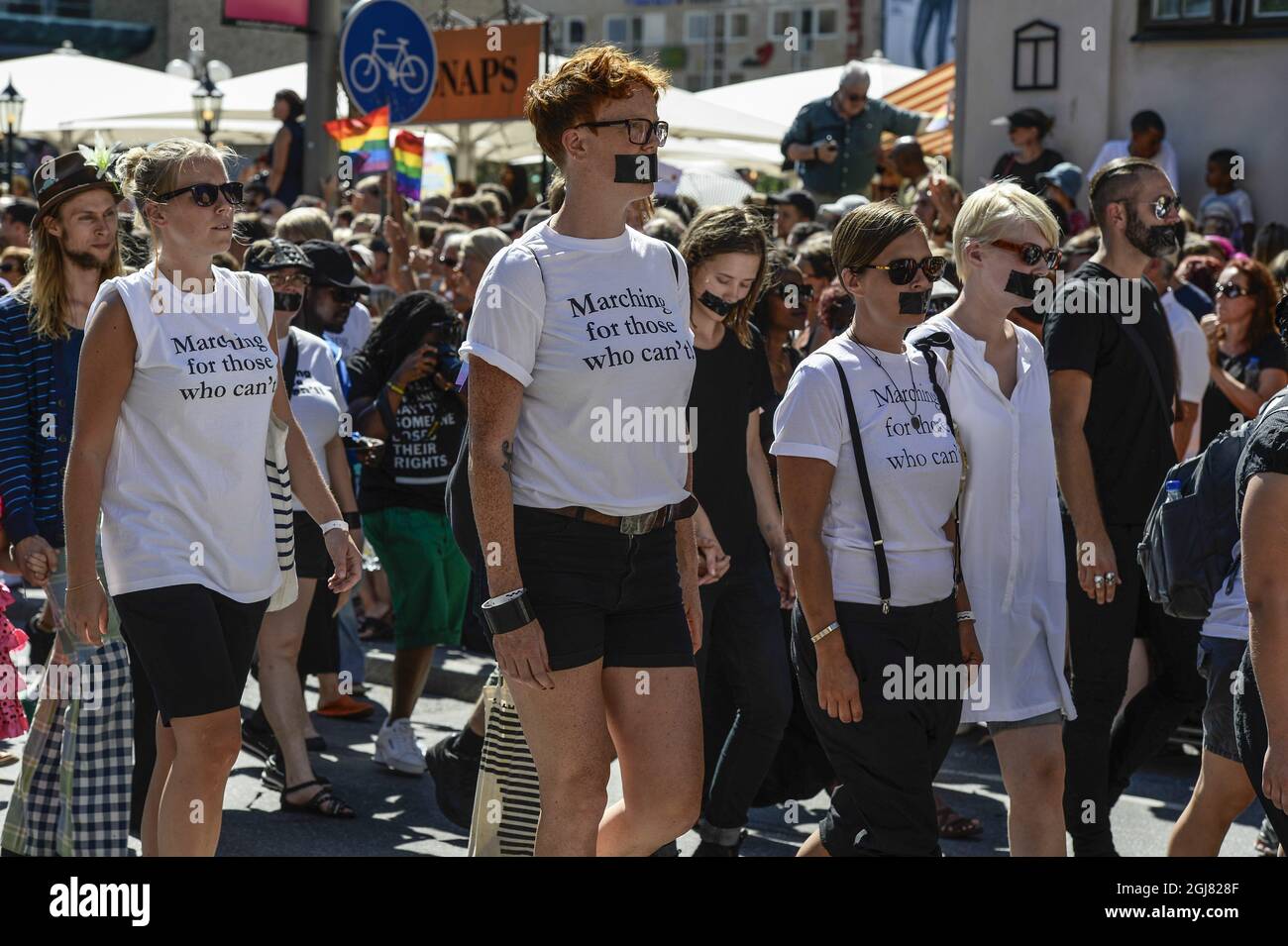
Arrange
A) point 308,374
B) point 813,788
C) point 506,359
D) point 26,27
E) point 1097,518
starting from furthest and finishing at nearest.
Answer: point 26,27, point 308,374, point 813,788, point 1097,518, point 506,359

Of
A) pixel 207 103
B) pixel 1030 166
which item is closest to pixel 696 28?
pixel 207 103

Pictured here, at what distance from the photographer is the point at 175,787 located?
4.24m

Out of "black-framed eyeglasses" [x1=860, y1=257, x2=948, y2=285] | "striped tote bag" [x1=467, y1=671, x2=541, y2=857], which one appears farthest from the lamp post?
"black-framed eyeglasses" [x1=860, y1=257, x2=948, y2=285]

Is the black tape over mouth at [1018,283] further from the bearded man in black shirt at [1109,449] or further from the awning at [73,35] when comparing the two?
the awning at [73,35]

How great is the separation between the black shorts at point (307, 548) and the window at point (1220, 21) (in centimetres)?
879

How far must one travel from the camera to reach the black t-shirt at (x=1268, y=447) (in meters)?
3.36

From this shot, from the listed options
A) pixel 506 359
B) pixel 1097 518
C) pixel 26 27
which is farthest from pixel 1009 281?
pixel 26 27

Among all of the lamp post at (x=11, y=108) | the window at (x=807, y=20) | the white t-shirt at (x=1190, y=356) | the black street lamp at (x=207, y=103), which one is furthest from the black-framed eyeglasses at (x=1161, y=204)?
the window at (x=807, y=20)

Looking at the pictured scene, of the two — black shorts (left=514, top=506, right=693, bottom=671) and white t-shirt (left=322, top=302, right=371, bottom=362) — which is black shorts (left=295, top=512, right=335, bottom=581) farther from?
black shorts (left=514, top=506, right=693, bottom=671)

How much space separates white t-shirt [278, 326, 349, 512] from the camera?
254 inches

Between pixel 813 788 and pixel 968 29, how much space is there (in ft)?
30.3

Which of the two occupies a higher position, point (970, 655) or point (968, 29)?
point (968, 29)

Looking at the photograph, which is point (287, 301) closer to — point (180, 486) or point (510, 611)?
point (180, 486)
